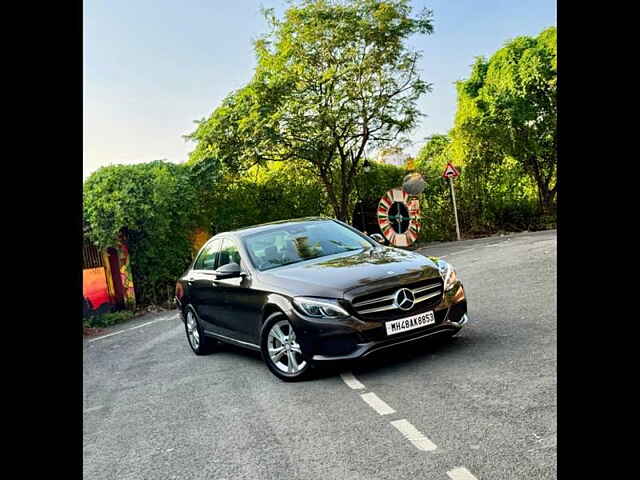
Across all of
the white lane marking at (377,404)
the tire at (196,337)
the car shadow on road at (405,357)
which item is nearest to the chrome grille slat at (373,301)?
the car shadow on road at (405,357)

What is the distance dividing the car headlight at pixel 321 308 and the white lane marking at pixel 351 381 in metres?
0.64

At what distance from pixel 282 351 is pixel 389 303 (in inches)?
48.0

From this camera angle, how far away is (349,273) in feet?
20.9

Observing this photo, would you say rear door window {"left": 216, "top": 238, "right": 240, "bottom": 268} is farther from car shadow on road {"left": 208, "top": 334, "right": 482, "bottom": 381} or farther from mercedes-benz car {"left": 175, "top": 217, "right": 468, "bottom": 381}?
car shadow on road {"left": 208, "top": 334, "right": 482, "bottom": 381}

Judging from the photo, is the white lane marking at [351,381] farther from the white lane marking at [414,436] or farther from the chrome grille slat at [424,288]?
the white lane marking at [414,436]

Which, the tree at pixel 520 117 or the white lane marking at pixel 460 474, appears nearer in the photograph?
the white lane marking at pixel 460 474

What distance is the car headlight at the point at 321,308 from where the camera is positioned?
234 inches

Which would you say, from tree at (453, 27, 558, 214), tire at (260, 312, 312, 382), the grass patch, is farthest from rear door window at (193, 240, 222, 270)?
tree at (453, 27, 558, 214)

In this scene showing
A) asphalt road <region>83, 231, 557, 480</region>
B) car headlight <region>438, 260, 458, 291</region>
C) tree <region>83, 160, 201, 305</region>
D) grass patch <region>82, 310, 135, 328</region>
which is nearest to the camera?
asphalt road <region>83, 231, 557, 480</region>

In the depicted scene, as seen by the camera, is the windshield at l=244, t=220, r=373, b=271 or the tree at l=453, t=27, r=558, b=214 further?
the tree at l=453, t=27, r=558, b=214

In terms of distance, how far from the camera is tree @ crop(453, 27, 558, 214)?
22.2 metres

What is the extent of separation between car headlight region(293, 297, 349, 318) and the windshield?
1.07m

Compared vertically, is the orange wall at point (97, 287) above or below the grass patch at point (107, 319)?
above
